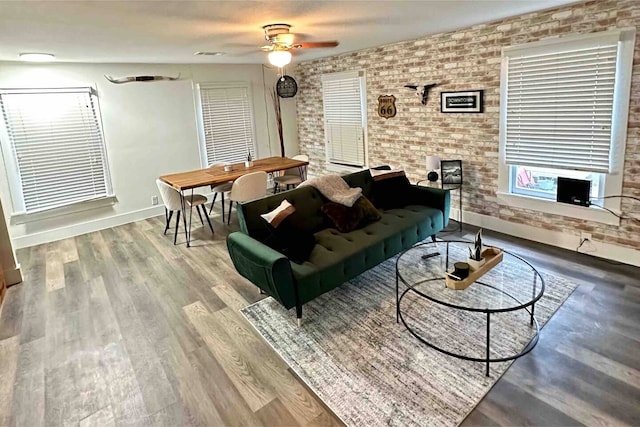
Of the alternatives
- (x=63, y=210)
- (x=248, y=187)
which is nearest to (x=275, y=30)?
(x=248, y=187)

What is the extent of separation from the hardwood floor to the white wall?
1.52m

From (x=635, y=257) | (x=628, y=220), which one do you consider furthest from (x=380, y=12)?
(x=635, y=257)

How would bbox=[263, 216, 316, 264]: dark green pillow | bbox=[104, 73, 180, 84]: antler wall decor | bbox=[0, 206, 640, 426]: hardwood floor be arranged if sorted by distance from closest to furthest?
1. bbox=[0, 206, 640, 426]: hardwood floor
2. bbox=[263, 216, 316, 264]: dark green pillow
3. bbox=[104, 73, 180, 84]: antler wall decor

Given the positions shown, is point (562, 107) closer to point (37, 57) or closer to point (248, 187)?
point (248, 187)

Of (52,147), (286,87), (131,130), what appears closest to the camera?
(52,147)

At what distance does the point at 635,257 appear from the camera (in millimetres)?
3561

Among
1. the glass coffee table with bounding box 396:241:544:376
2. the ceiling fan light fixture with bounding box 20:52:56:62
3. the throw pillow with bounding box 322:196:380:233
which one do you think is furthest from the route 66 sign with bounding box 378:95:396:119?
the ceiling fan light fixture with bounding box 20:52:56:62

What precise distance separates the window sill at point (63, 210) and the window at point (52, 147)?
0.06 metres

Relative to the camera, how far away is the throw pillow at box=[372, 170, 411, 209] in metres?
4.22

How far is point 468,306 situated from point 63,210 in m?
5.30

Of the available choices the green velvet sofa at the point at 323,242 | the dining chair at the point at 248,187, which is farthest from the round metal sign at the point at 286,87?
the green velvet sofa at the point at 323,242

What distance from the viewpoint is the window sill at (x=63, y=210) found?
500 cm

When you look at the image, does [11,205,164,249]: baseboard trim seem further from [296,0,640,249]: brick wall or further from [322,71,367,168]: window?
[296,0,640,249]: brick wall

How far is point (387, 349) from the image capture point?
261 cm
